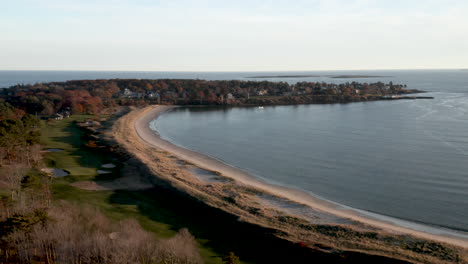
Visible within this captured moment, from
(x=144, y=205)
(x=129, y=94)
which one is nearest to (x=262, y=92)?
(x=129, y=94)

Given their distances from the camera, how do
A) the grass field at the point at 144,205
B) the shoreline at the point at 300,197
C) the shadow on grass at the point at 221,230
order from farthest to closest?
the shoreline at the point at 300,197 → the grass field at the point at 144,205 → the shadow on grass at the point at 221,230

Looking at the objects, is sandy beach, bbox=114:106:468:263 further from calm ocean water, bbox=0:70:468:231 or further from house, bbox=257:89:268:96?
house, bbox=257:89:268:96

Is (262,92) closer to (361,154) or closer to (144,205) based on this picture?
(361,154)


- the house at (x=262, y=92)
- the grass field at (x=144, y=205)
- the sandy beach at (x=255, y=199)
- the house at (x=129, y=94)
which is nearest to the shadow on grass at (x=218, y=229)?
the grass field at (x=144, y=205)

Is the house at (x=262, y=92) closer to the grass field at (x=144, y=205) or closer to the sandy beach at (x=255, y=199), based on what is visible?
the sandy beach at (x=255, y=199)

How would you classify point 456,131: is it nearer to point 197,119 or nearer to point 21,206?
point 197,119
